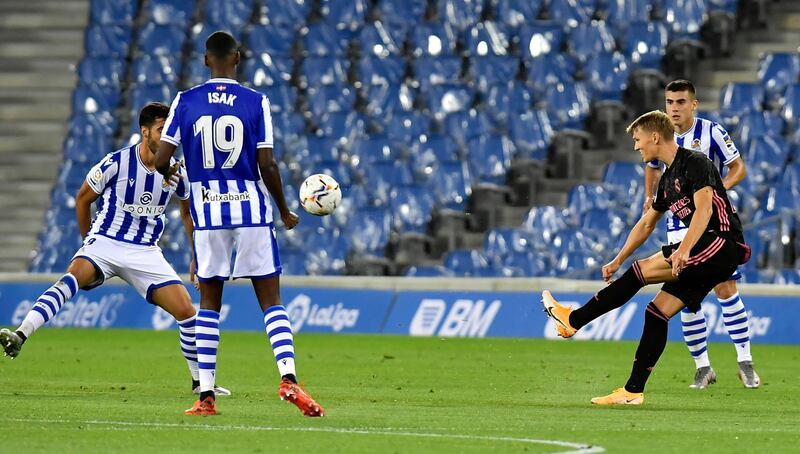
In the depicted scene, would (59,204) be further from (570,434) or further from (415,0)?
(570,434)

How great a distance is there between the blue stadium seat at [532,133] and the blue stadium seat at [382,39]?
9.56 ft

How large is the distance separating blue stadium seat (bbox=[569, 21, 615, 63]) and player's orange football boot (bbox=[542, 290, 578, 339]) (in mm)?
12979

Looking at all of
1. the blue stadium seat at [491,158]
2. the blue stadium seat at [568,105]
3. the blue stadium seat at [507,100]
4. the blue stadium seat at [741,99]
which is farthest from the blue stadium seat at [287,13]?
the blue stadium seat at [741,99]

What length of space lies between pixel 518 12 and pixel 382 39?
2207 millimetres

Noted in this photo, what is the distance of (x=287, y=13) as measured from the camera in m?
25.8

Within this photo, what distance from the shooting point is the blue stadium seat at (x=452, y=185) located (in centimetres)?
2202

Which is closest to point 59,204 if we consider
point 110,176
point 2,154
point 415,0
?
point 2,154

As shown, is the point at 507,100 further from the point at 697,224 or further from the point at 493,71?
the point at 697,224

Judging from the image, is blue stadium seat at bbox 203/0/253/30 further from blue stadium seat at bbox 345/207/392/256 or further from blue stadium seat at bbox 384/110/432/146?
blue stadium seat at bbox 345/207/392/256

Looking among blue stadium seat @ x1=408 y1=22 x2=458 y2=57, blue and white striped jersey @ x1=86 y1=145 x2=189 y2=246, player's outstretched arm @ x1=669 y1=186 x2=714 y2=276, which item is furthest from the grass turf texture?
blue stadium seat @ x1=408 y1=22 x2=458 y2=57

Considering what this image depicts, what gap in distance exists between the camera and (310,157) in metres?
23.3

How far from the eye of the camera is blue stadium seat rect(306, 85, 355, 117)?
2409 centimetres

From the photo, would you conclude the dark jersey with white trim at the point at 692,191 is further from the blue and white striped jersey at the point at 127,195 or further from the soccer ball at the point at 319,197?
the blue and white striped jersey at the point at 127,195

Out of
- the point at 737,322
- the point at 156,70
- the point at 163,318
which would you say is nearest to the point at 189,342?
the point at 737,322
